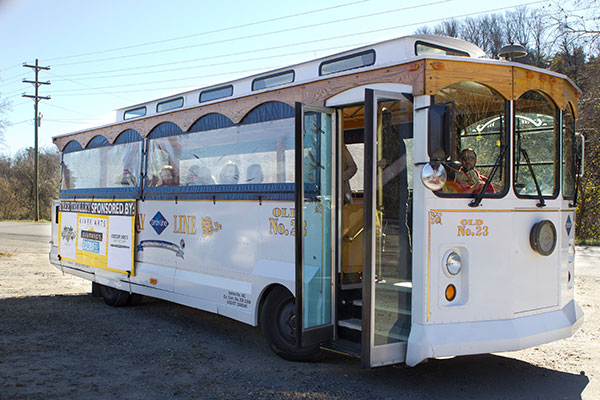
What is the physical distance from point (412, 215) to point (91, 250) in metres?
6.36

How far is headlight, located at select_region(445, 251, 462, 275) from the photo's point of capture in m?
4.74

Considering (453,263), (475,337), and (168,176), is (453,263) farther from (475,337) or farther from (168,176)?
(168,176)

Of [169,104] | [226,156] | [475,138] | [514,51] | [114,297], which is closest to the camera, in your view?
[475,138]

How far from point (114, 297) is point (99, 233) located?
1.06 m

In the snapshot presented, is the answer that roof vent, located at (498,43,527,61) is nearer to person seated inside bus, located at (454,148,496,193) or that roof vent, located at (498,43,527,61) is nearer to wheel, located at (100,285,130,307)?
person seated inside bus, located at (454,148,496,193)

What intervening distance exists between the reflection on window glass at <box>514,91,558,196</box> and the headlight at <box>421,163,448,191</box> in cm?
103

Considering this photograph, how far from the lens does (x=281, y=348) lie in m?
5.89

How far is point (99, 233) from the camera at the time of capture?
9.13 metres

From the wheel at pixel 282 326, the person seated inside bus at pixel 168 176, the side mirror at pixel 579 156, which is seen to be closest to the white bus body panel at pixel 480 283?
the side mirror at pixel 579 156

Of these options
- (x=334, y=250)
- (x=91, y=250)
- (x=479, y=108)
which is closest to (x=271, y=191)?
(x=334, y=250)

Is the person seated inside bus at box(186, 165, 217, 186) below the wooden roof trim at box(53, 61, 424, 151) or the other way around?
below

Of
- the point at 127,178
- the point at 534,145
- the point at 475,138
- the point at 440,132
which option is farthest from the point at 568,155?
the point at 127,178

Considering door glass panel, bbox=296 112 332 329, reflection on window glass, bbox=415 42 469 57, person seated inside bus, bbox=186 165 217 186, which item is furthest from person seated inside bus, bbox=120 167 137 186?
reflection on window glass, bbox=415 42 469 57

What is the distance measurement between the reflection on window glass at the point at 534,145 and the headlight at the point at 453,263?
0.88 metres
